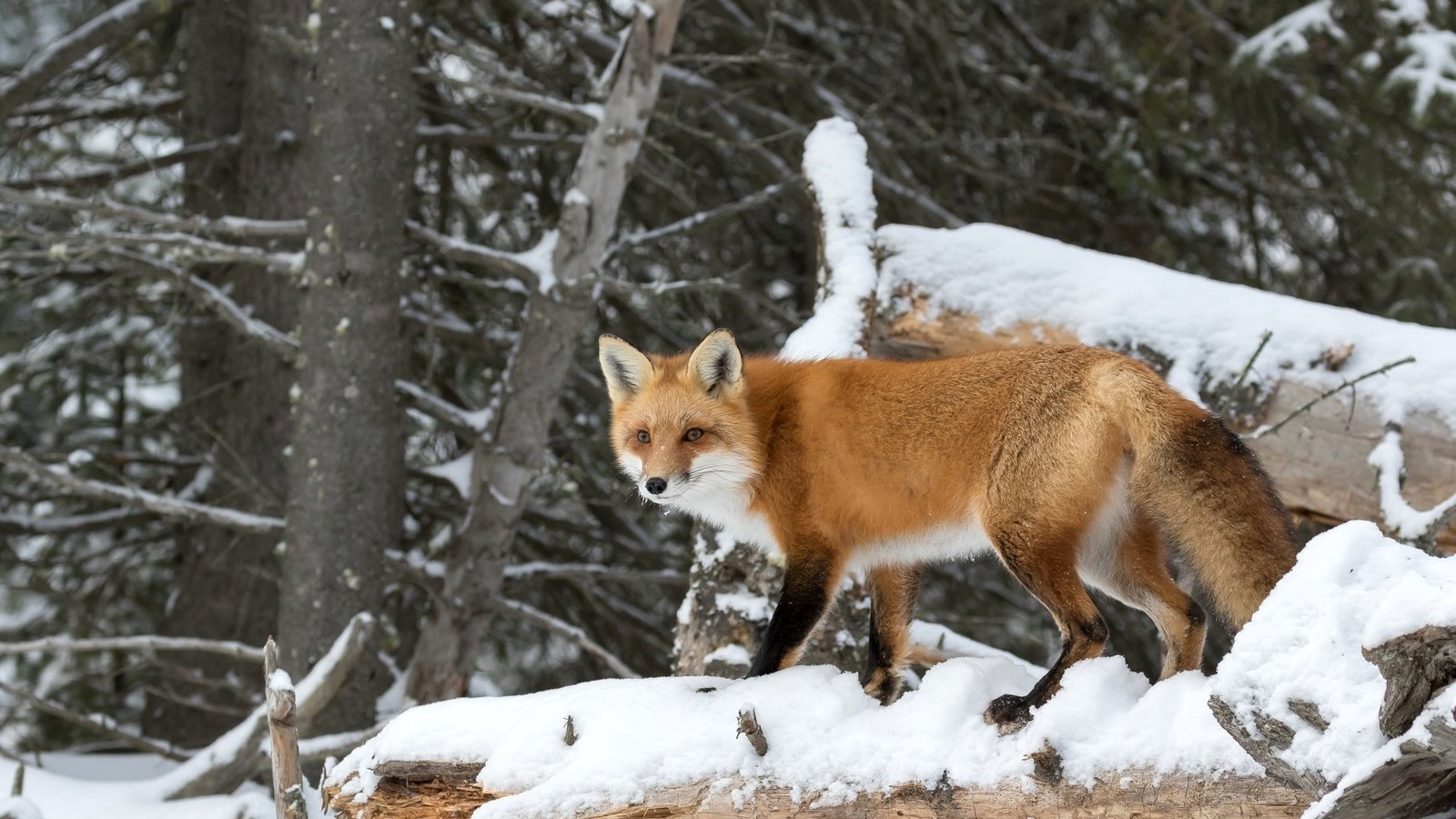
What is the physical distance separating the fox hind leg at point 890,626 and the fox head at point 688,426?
0.56 meters

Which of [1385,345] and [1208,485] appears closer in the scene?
[1208,485]

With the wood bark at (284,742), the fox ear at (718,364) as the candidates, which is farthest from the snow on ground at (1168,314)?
the wood bark at (284,742)

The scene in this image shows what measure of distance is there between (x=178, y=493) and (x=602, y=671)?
3017 mm

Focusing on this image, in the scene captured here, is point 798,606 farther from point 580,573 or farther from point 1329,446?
point 580,573

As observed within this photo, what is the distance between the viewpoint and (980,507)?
3646 mm

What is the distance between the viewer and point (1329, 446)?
492 centimetres

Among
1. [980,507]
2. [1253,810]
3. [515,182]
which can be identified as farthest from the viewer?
[515,182]

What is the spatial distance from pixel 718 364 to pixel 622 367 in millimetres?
422

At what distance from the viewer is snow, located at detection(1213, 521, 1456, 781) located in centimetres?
227

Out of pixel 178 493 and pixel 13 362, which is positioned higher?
pixel 13 362

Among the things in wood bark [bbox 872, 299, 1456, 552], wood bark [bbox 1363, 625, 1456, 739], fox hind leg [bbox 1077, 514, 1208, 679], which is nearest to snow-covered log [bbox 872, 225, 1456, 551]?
wood bark [bbox 872, 299, 1456, 552]

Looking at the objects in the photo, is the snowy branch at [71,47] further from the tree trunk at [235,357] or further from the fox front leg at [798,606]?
the fox front leg at [798,606]

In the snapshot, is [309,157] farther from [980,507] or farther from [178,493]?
[980,507]

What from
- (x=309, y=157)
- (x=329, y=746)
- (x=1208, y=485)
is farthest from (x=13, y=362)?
(x=1208, y=485)
